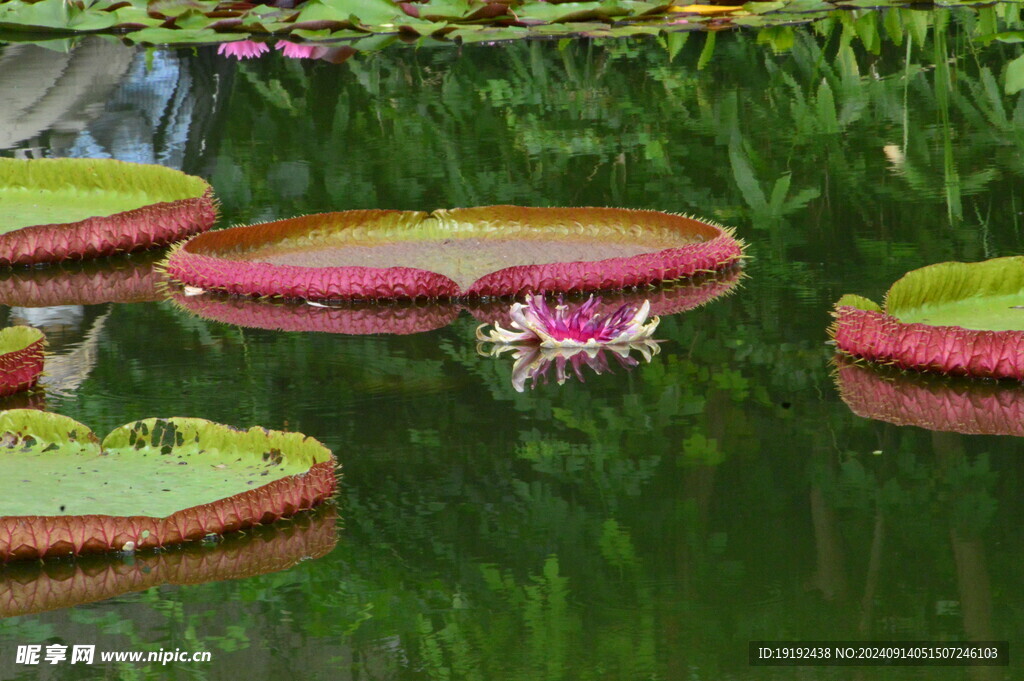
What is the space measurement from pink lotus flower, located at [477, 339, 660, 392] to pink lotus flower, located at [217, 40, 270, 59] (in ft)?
21.5

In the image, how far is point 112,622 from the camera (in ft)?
9.12

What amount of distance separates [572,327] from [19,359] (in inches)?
55.7

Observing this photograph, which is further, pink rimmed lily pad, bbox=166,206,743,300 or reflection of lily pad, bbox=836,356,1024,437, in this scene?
pink rimmed lily pad, bbox=166,206,743,300

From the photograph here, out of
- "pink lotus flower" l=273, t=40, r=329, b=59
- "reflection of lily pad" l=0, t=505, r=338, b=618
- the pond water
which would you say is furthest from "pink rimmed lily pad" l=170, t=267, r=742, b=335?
"pink lotus flower" l=273, t=40, r=329, b=59

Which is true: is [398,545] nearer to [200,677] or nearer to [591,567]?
[591,567]

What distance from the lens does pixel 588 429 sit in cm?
375

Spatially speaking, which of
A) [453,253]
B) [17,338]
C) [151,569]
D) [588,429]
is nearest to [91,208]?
[453,253]

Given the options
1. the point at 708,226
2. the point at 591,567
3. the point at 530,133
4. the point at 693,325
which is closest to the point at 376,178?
the point at 530,133

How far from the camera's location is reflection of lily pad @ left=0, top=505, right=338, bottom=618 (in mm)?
2889

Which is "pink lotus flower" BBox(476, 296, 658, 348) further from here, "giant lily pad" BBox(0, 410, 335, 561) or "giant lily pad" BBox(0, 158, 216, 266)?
"giant lily pad" BBox(0, 158, 216, 266)

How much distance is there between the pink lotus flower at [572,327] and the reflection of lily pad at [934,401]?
0.62 m

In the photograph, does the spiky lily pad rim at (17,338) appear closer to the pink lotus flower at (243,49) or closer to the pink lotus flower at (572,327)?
the pink lotus flower at (572,327)

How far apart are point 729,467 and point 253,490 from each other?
0.98 m

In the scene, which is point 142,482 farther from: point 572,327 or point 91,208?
point 91,208
